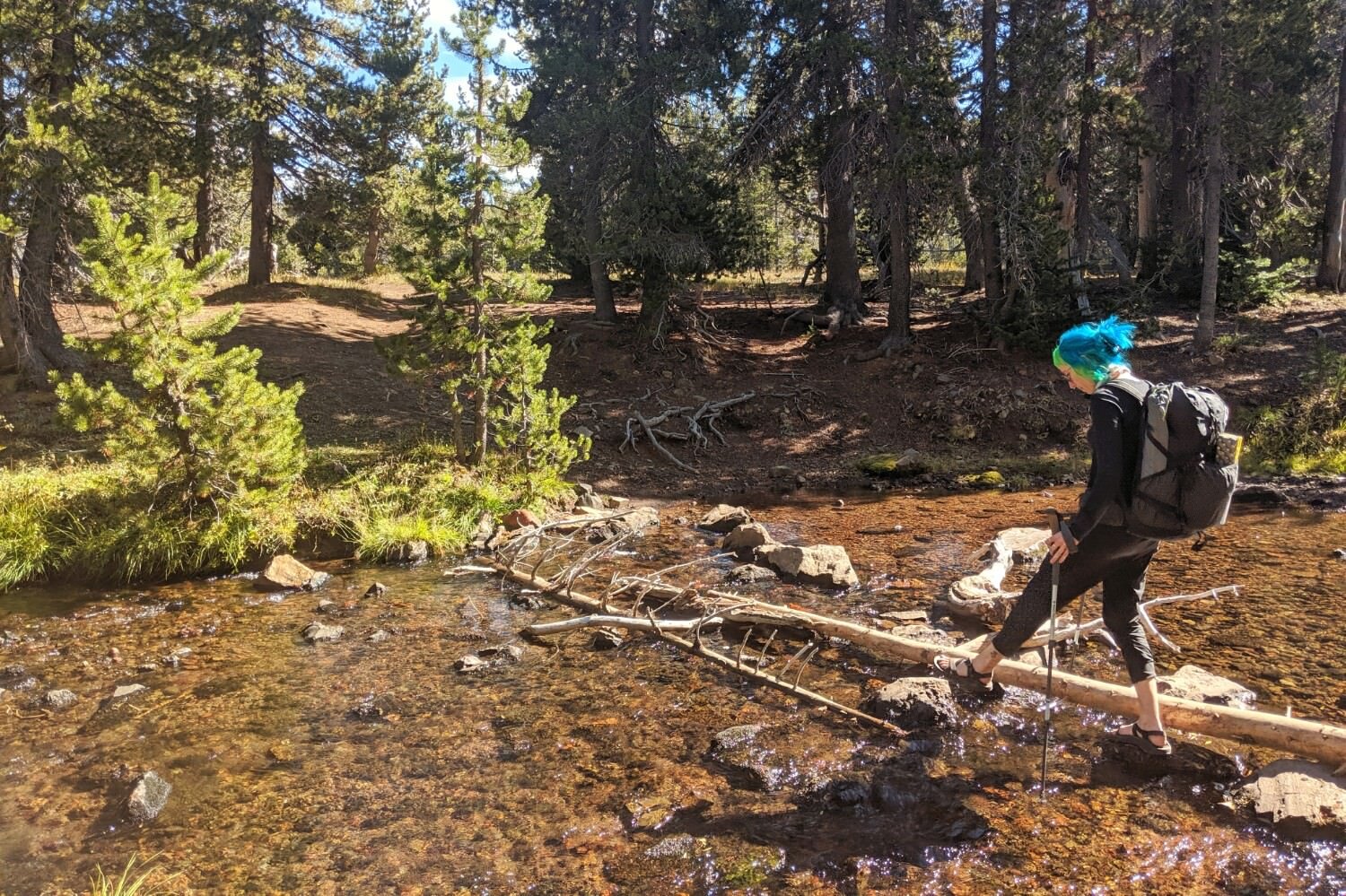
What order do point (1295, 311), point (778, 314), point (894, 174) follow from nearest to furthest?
point (894, 174), point (1295, 311), point (778, 314)

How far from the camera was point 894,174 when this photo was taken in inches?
632

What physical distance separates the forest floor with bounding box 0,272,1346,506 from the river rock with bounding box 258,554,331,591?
4188 millimetres

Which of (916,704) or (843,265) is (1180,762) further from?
(843,265)

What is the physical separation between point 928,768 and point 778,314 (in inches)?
701

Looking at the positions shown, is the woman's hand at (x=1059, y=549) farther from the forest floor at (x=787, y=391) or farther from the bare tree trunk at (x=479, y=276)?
the forest floor at (x=787, y=391)

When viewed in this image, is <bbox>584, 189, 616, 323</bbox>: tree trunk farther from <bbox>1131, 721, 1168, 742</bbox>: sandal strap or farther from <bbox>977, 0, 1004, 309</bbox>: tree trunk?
<bbox>1131, 721, 1168, 742</bbox>: sandal strap

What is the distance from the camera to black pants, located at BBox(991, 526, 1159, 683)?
14.7ft

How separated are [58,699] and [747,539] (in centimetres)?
652

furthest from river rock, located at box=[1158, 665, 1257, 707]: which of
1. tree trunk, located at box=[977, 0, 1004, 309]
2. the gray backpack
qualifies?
tree trunk, located at box=[977, 0, 1004, 309]

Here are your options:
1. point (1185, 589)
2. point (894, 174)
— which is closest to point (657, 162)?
point (894, 174)

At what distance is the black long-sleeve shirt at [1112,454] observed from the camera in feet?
13.8

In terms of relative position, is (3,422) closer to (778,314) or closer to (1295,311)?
(778,314)

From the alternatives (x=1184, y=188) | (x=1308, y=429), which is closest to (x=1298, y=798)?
(x=1308, y=429)

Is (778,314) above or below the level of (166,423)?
above
